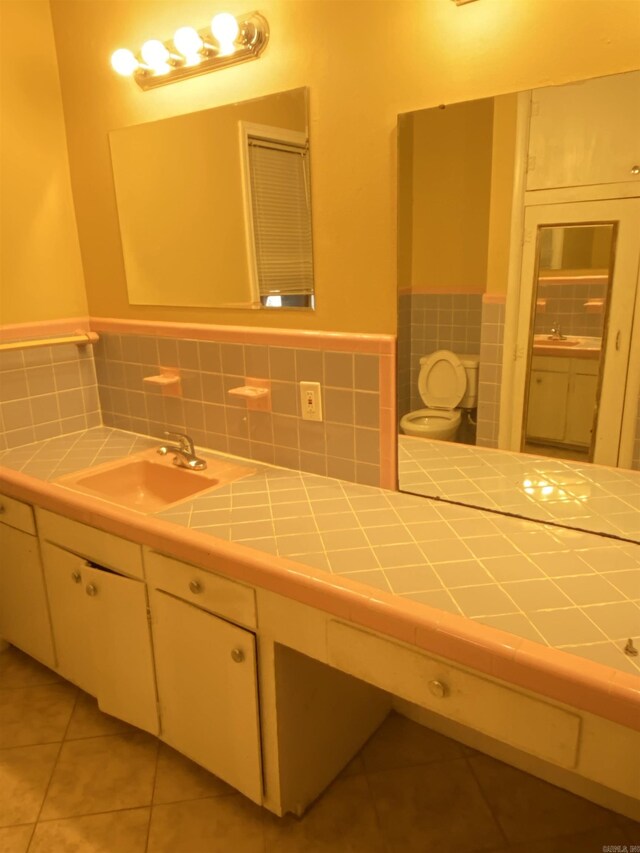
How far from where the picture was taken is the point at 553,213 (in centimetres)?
134

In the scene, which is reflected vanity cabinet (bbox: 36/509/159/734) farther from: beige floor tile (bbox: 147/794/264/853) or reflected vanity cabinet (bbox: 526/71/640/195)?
reflected vanity cabinet (bbox: 526/71/640/195)

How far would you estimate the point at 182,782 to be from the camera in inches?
70.2

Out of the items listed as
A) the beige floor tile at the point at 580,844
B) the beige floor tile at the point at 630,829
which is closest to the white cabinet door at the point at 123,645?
the beige floor tile at the point at 580,844

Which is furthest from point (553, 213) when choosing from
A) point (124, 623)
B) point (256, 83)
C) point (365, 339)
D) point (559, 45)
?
point (124, 623)

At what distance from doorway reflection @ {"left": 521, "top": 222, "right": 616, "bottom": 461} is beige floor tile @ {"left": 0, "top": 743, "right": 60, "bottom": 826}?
172cm

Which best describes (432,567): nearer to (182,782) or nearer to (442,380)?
(442,380)

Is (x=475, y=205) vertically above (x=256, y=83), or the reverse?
(x=256, y=83)

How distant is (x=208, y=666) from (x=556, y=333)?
1200mm

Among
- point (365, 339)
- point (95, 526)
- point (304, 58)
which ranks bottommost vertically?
point (95, 526)

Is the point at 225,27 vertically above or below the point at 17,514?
above

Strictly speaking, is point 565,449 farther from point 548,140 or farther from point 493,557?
point 548,140

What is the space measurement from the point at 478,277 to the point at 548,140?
32 centimetres

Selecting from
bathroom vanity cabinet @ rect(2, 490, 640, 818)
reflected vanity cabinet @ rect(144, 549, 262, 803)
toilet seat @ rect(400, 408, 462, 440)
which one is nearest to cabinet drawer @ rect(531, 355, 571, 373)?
toilet seat @ rect(400, 408, 462, 440)

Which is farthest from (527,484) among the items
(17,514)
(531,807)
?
(17,514)
